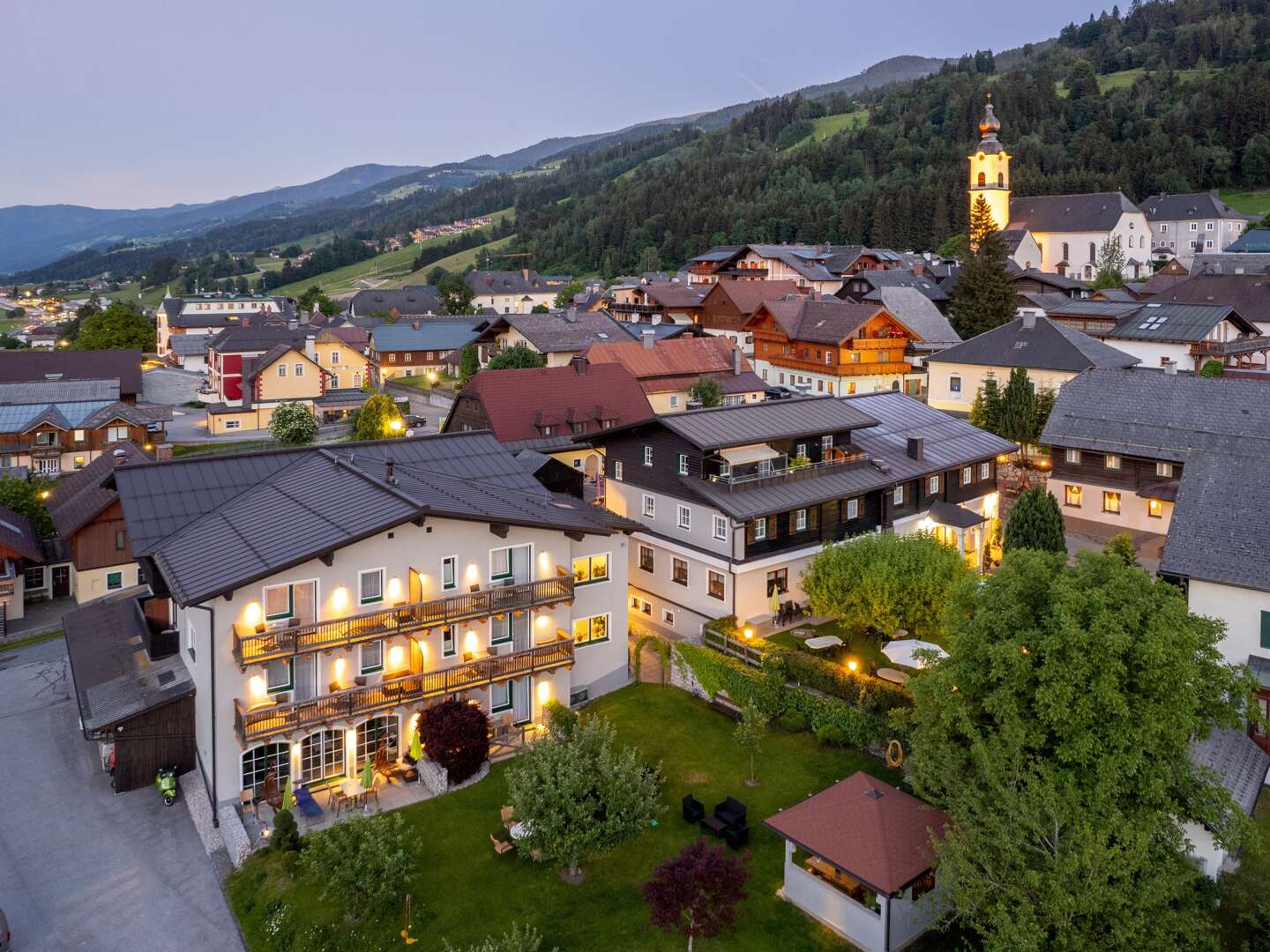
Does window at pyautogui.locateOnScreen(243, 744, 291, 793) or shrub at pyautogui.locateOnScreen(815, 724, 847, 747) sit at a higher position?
window at pyautogui.locateOnScreen(243, 744, 291, 793)

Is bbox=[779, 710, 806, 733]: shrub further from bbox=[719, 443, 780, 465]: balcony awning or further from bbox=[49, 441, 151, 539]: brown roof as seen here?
bbox=[49, 441, 151, 539]: brown roof

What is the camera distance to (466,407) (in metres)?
50.0

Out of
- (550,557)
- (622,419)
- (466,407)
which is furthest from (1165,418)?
(466,407)

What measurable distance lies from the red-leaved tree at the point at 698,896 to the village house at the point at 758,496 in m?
14.7

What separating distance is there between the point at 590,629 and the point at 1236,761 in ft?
57.6

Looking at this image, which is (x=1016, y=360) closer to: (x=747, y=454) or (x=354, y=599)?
(x=747, y=454)

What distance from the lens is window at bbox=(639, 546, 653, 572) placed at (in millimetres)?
35062

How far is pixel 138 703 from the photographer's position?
79.5 feet

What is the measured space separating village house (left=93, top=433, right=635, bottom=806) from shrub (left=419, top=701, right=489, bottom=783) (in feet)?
2.54

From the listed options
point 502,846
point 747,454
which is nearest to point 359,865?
point 502,846

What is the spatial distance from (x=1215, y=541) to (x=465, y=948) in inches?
889

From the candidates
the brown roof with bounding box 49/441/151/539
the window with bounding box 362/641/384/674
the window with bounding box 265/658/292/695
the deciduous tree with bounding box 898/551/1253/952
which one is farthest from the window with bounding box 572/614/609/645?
the brown roof with bounding box 49/441/151/539

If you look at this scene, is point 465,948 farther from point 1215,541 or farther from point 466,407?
point 466,407

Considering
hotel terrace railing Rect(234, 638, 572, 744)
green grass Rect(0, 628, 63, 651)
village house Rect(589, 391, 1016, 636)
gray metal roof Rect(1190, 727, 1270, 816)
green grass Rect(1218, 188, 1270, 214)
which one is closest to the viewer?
gray metal roof Rect(1190, 727, 1270, 816)
